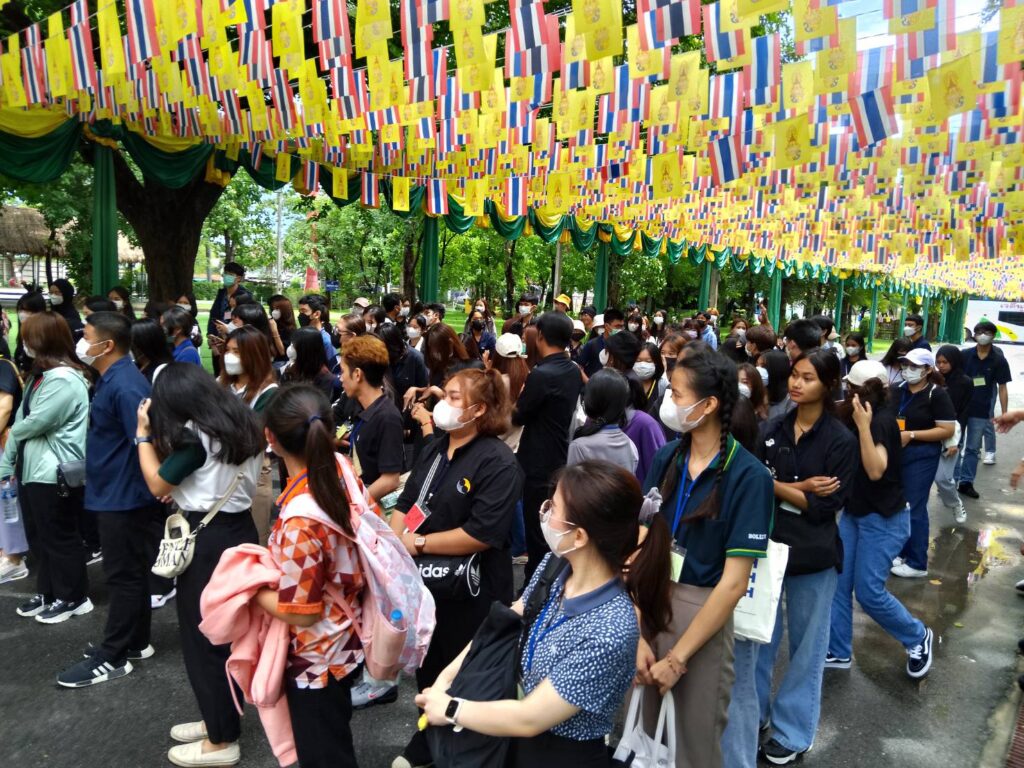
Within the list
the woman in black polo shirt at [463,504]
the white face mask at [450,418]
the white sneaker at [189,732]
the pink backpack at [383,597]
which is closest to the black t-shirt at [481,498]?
the woman in black polo shirt at [463,504]

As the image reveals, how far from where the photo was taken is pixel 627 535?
1830mm

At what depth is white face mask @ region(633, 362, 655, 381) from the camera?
5.10 m

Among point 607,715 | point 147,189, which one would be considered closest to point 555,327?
point 607,715

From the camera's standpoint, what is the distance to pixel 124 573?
11.8ft

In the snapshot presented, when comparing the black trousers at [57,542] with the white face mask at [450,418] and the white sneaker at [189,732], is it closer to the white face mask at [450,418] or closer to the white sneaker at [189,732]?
the white sneaker at [189,732]

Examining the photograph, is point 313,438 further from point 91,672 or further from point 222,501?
point 91,672

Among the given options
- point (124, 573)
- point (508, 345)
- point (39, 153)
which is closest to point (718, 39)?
point (508, 345)

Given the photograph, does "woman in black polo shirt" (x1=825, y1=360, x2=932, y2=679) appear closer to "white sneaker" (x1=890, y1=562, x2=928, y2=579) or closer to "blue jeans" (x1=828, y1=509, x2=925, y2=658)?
"blue jeans" (x1=828, y1=509, x2=925, y2=658)

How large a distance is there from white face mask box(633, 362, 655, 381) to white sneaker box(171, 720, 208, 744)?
3.40 meters

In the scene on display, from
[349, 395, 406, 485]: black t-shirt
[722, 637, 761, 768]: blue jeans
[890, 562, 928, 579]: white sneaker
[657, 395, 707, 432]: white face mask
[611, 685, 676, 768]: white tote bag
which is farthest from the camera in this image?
[890, 562, 928, 579]: white sneaker

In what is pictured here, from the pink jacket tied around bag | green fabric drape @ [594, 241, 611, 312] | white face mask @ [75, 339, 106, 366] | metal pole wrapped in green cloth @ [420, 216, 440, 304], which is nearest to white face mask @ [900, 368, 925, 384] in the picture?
the pink jacket tied around bag

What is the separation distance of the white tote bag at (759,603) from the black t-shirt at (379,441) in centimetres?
164

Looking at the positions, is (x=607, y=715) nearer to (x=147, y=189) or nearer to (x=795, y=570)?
(x=795, y=570)

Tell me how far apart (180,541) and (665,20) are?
13.1 feet
